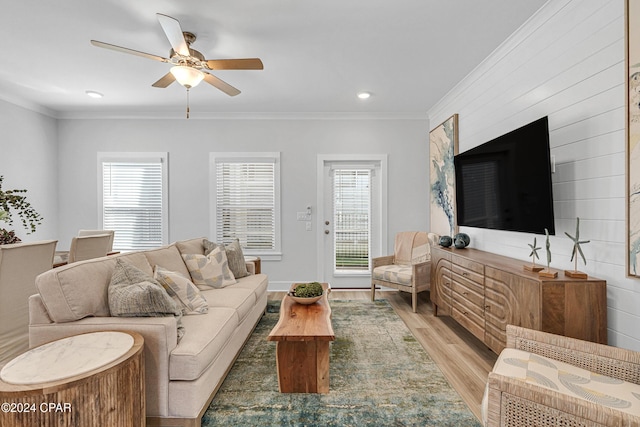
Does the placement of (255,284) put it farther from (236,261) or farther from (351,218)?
(351,218)

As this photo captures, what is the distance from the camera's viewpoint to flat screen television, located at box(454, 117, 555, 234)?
202cm

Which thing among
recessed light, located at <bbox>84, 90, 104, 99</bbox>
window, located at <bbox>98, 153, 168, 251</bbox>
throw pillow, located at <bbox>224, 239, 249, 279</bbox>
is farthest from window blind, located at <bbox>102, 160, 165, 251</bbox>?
throw pillow, located at <bbox>224, 239, 249, 279</bbox>

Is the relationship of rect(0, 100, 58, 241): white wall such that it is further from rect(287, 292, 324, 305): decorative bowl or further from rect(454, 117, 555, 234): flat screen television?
rect(454, 117, 555, 234): flat screen television

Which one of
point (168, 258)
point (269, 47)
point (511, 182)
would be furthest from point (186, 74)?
point (511, 182)

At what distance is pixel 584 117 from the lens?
194 centimetres

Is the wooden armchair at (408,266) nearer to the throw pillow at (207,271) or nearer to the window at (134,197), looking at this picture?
the throw pillow at (207,271)

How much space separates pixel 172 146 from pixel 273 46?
270 centimetres

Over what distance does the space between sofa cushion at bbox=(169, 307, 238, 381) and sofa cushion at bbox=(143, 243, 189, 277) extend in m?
0.63

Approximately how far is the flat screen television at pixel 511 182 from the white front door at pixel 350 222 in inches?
66.6

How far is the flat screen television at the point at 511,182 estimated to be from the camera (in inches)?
79.4

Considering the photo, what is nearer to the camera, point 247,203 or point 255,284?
point 255,284

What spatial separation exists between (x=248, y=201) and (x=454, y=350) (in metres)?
3.35

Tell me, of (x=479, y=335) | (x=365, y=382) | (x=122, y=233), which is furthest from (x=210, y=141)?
(x=479, y=335)

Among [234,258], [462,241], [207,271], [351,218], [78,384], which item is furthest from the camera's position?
[351,218]
